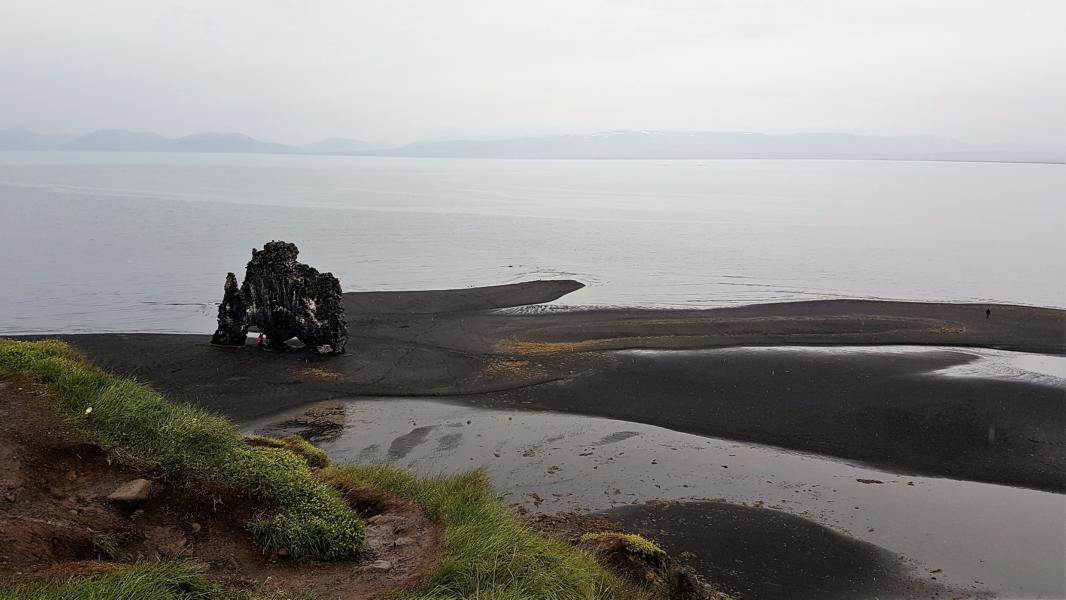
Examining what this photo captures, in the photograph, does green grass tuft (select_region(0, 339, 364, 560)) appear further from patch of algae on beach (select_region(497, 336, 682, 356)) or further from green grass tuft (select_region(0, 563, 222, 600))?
patch of algae on beach (select_region(497, 336, 682, 356))

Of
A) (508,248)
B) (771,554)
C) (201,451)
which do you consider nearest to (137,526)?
(201,451)

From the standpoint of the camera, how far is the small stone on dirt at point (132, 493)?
8.02 meters

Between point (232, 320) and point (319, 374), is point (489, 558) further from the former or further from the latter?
point (232, 320)

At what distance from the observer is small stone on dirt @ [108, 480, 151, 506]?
802cm

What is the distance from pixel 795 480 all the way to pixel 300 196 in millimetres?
100572

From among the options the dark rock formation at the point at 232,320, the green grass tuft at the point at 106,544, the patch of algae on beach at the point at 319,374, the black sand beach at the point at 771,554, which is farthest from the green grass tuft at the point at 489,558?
the dark rock formation at the point at 232,320

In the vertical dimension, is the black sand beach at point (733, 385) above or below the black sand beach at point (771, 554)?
above

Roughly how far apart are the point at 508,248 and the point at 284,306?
33.8 metres

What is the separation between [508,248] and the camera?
56.5 metres

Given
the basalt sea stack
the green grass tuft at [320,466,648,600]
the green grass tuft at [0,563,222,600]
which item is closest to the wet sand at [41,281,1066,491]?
the basalt sea stack

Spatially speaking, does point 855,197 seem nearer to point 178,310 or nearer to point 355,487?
point 178,310

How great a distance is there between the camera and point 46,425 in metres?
9.02

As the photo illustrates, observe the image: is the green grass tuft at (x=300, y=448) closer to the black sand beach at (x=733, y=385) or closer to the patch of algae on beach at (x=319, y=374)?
the black sand beach at (x=733, y=385)

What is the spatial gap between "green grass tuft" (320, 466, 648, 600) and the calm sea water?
932 inches
